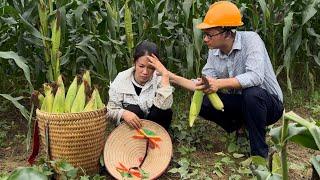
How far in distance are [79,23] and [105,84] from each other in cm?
64

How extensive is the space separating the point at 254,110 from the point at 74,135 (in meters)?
1.23

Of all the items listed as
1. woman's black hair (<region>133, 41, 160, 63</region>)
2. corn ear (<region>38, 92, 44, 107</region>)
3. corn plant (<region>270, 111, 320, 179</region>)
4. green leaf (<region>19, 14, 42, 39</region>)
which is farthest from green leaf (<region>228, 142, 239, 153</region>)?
corn plant (<region>270, 111, 320, 179</region>)

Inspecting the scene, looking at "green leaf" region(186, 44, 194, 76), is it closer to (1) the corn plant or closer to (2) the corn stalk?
(2) the corn stalk

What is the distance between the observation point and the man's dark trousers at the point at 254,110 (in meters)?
3.59

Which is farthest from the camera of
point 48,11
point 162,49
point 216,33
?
point 162,49

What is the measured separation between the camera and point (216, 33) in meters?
3.61

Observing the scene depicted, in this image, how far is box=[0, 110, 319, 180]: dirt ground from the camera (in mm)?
3602

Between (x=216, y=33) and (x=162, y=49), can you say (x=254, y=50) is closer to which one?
(x=216, y=33)

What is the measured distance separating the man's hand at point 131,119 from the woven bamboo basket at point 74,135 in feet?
0.60

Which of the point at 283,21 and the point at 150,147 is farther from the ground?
the point at 283,21

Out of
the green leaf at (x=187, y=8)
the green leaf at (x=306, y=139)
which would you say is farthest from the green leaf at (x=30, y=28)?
the green leaf at (x=306, y=139)

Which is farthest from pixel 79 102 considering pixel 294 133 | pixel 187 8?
pixel 294 133

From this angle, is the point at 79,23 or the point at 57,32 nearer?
the point at 57,32

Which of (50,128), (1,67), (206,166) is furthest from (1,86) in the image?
(206,166)
